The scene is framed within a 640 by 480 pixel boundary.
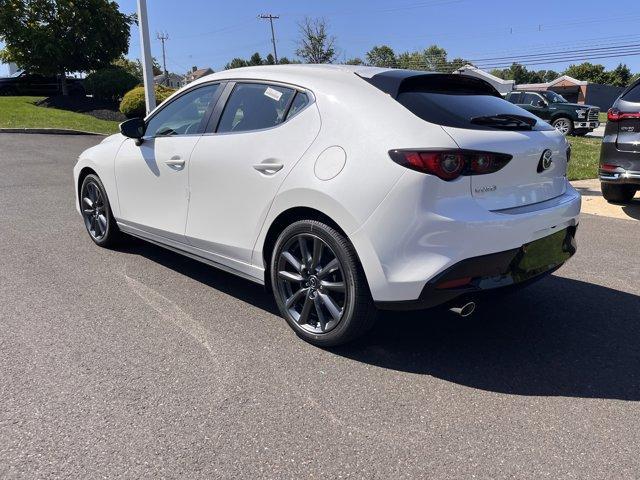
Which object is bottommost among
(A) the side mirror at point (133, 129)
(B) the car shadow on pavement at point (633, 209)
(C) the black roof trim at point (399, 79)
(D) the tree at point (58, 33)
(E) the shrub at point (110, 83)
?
(B) the car shadow on pavement at point (633, 209)

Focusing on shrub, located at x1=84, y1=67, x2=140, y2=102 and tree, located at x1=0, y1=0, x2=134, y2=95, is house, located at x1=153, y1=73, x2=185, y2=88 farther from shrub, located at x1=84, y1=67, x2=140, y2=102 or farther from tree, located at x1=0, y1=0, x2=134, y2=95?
shrub, located at x1=84, y1=67, x2=140, y2=102

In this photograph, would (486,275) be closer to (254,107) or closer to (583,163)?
(254,107)

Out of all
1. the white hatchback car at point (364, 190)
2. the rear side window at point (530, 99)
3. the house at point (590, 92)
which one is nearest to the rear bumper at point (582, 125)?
the rear side window at point (530, 99)

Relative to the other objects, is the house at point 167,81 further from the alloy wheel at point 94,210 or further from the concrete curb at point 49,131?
the alloy wheel at point 94,210

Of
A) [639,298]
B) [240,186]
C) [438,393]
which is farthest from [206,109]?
[639,298]

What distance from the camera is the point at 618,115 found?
21.7 ft

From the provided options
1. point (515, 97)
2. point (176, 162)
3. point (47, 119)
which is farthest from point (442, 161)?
point (515, 97)

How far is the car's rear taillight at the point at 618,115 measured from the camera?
649cm

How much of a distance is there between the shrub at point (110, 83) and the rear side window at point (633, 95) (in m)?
21.4

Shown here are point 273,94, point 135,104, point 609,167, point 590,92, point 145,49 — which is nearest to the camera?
point 273,94

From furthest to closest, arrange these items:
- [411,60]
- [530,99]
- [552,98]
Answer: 1. [411,60]
2. [552,98]
3. [530,99]

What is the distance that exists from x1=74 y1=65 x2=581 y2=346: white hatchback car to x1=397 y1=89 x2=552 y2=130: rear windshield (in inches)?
0.5

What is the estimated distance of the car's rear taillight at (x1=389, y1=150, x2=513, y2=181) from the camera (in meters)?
2.80

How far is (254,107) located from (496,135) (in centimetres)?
160
